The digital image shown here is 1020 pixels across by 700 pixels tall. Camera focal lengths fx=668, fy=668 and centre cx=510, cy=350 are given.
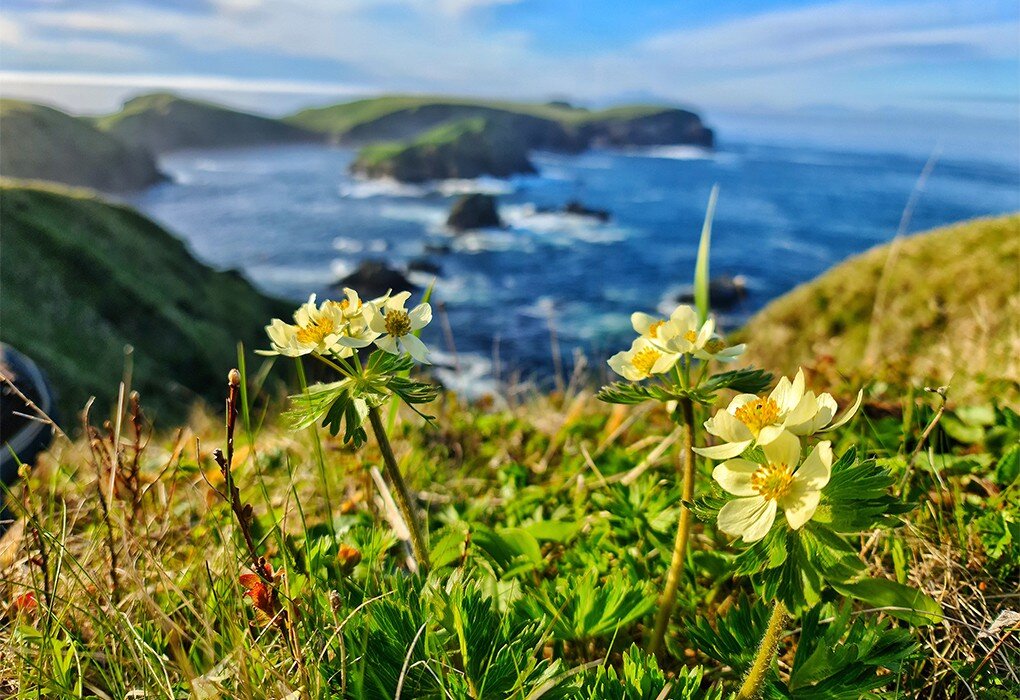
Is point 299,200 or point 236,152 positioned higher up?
point 236,152

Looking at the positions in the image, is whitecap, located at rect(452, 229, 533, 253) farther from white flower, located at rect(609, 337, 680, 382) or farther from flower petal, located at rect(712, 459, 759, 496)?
flower petal, located at rect(712, 459, 759, 496)

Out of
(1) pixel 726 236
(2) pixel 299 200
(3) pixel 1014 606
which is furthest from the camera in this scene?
(2) pixel 299 200

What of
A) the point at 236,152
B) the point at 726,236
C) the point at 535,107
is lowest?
the point at 726,236

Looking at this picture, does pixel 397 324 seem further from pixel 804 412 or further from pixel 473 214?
pixel 473 214

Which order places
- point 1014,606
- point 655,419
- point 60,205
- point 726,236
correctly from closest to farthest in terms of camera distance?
point 1014,606 → point 655,419 → point 60,205 → point 726,236

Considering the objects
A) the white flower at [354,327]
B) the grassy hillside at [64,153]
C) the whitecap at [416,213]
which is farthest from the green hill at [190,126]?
the white flower at [354,327]

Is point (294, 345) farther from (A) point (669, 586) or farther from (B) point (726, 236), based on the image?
(B) point (726, 236)

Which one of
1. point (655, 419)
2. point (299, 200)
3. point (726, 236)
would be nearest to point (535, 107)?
point (299, 200)
